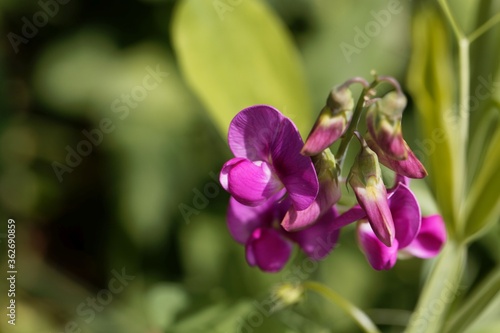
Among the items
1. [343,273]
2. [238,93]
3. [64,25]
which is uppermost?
[64,25]

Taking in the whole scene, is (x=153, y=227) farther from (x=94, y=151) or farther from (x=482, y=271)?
(x=482, y=271)

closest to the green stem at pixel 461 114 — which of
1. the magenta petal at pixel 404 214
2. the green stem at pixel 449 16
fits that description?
the green stem at pixel 449 16

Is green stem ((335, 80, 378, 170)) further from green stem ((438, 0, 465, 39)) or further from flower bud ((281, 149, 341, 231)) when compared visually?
green stem ((438, 0, 465, 39))

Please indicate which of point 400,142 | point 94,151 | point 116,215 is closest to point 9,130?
point 94,151

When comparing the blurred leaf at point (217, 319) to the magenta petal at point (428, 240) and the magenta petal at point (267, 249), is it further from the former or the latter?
the magenta petal at point (428, 240)

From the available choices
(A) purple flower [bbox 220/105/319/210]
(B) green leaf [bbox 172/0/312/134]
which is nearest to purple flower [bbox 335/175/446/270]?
(A) purple flower [bbox 220/105/319/210]

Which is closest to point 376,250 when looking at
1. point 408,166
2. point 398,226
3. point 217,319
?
point 398,226

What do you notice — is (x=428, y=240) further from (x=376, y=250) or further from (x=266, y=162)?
(x=266, y=162)
